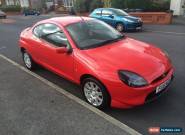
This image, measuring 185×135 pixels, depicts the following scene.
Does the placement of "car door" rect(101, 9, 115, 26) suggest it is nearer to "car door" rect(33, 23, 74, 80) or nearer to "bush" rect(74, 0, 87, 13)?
"car door" rect(33, 23, 74, 80)

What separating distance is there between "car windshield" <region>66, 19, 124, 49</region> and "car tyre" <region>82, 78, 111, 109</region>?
0.82 m

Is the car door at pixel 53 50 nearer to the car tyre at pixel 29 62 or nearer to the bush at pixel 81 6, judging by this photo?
the car tyre at pixel 29 62

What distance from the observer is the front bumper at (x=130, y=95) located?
170 inches

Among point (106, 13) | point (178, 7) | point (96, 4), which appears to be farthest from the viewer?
point (96, 4)

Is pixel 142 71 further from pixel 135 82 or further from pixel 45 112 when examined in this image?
pixel 45 112

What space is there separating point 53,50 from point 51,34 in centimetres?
49

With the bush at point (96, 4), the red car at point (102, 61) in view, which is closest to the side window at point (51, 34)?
the red car at point (102, 61)

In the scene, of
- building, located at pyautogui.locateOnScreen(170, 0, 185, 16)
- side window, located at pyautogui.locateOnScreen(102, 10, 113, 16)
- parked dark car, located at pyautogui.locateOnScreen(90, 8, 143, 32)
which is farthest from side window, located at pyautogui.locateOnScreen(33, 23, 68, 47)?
building, located at pyautogui.locateOnScreen(170, 0, 185, 16)

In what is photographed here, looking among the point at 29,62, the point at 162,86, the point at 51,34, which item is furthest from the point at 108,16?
the point at 162,86

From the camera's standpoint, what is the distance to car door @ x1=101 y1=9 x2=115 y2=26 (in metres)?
15.2

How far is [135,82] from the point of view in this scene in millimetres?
4316

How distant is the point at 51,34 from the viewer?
6.03m

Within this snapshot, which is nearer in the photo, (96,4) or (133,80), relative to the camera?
(133,80)

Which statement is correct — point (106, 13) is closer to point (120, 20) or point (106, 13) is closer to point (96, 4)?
point (120, 20)
